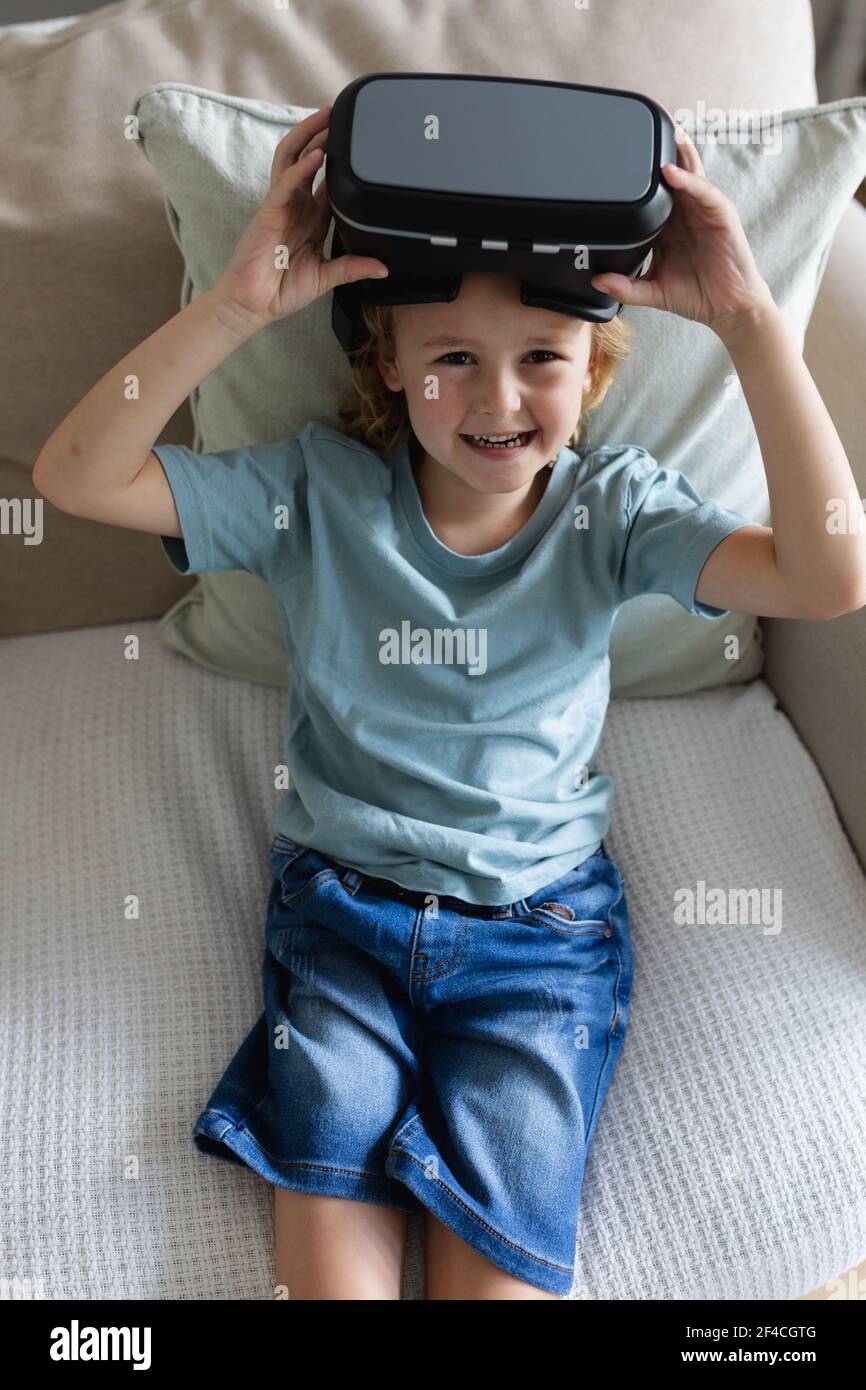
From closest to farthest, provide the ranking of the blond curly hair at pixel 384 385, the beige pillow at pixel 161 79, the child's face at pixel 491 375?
→ the child's face at pixel 491 375 < the blond curly hair at pixel 384 385 < the beige pillow at pixel 161 79

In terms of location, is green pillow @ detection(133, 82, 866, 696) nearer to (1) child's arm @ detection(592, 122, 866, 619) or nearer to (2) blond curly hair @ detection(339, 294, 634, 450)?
(2) blond curly hair @ detection(339, 294, 634, 450)

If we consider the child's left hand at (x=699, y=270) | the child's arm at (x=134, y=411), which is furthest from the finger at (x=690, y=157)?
the child's arm at (x=134, y=411)

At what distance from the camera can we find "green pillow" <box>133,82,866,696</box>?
103 centimetres

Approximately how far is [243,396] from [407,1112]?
2.07 ft

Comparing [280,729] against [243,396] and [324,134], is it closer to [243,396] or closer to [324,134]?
[243,396]

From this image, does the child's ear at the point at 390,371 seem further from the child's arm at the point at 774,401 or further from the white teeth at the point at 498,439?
the child's arm at the point at 774,401

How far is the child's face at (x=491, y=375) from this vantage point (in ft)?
2.93

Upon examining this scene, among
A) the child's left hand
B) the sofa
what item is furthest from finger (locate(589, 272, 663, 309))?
the sofa

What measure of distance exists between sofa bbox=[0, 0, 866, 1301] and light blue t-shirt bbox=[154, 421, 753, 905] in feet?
0.55

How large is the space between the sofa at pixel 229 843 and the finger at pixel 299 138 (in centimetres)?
26

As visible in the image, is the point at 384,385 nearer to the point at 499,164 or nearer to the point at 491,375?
the point at 491,375

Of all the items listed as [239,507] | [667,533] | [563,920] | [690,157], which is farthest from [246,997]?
[690,157]

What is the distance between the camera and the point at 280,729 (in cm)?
124

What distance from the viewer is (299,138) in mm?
901
